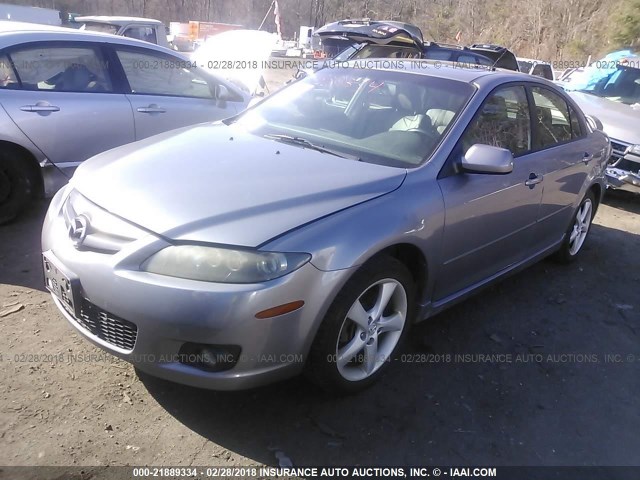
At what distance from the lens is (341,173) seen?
2801 mm

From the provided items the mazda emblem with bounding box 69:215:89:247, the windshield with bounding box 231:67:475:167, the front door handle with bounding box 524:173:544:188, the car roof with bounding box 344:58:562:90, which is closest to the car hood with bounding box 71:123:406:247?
the mazda emblem with bounding box 69:215:89:247

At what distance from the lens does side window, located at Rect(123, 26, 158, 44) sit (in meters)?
13.5

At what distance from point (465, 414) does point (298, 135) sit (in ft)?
5.99

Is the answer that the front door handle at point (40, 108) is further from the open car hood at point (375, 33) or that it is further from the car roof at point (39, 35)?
the open car hood at point (375, 33)

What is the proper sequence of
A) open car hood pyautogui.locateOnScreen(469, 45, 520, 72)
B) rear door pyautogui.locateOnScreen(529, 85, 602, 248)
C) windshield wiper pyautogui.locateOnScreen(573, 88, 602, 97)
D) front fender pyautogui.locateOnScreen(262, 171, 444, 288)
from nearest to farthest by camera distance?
front fender pyautogui.locateOnScreen(262, 171, 444, 288) → rear door pyautogui.locateOnScreen(529, 85, 602, 248) → windshield wiper pyautogui.locateOnScreen(573, 88, 602, 97) → open car hood pyautogui.locateOnScreen(469, 45, 520, 72)

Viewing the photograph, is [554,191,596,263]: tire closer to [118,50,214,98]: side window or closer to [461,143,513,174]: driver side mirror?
[461,143,513,174]: driver side mirror

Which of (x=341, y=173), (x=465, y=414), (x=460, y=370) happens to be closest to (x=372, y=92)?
(x=341, y=173)

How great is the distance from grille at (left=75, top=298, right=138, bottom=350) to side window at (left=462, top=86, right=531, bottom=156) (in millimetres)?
2041

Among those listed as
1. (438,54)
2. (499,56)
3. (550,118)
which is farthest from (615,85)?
(550,118)

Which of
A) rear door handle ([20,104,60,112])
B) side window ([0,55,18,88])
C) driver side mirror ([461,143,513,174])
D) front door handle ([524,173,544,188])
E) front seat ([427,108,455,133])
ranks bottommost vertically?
rear door handle ([20,104,60,112])

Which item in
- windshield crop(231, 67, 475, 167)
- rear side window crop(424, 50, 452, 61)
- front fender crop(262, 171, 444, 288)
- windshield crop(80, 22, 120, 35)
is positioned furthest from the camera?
windshield crop(80, 22, 120, 35)

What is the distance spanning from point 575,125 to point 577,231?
97cm

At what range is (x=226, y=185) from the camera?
2635 millimetres

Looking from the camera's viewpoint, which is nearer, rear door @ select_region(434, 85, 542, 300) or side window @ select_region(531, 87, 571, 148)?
rear door @ select_region(434, 85, 542, 300)
